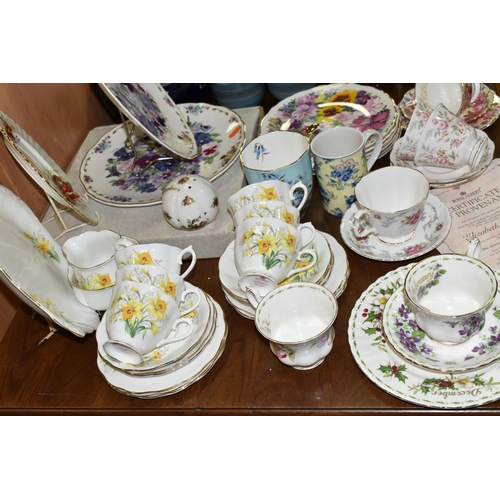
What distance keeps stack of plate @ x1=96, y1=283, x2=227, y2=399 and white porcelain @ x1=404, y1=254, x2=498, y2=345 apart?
0.31m

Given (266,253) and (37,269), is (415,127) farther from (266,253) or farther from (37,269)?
(37,269)

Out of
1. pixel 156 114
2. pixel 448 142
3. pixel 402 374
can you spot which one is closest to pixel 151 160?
pixel 156 114

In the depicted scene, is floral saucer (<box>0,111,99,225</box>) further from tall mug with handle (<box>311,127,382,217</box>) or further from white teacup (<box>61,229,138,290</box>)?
tall mug with handle (<box>311,127,382,217</box>)

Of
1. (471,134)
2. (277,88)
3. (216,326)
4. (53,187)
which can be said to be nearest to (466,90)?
(471,134)

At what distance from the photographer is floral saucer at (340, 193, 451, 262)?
1.08 metres

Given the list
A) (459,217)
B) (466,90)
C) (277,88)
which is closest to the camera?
(459,217)

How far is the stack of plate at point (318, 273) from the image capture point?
1044mm

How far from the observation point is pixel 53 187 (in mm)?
Answer: 1168

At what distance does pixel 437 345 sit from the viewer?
94 centimetres

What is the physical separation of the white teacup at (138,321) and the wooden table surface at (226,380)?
0.27ft

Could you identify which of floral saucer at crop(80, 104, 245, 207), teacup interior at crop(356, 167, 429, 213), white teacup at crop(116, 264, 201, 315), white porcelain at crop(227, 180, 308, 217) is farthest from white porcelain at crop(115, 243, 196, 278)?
teacup interior at crop(356, 167, 429, 213)

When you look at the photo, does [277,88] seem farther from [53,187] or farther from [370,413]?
[370,413]

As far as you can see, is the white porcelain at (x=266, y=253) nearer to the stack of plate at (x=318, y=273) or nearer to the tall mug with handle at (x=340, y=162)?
the stack of plate at (x=318, y=273)

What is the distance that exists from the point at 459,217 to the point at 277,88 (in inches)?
22.5
